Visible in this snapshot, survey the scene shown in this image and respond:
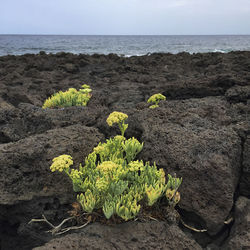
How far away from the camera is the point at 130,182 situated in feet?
10.5

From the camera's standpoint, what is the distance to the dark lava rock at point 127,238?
2.45 metres

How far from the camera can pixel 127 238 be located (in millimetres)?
2584

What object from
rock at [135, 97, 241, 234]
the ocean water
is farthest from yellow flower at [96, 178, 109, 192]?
the ocean water

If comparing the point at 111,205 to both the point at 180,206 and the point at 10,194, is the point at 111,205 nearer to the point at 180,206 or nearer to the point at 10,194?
the point at 180,206

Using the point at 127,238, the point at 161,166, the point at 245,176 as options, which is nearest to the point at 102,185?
the point at 127,238

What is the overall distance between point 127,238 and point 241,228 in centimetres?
129

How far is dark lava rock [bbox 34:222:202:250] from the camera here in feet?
8.04

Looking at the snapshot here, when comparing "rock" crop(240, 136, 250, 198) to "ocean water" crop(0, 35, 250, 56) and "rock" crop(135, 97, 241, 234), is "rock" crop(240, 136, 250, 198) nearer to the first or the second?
"rock" crop(135, 97, 241, 234)

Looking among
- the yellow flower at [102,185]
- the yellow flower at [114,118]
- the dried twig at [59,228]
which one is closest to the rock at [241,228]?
the yellow flower at [102,185]

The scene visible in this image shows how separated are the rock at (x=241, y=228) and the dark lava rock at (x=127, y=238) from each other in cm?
41

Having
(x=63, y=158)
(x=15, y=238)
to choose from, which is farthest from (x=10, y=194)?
(x=63, y=158)

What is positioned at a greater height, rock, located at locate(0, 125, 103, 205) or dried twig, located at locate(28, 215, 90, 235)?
rock, located at locate(0, 125, 103, 205)

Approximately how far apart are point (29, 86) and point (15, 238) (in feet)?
20.8

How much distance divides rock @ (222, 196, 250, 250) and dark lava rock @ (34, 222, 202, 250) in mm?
410
